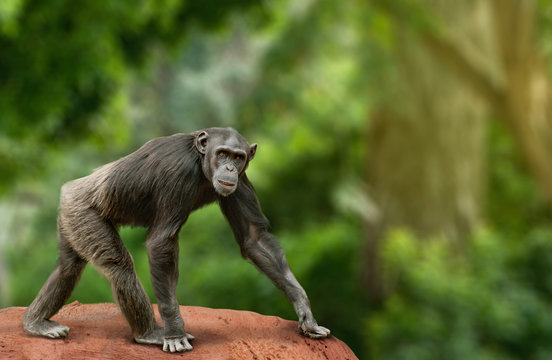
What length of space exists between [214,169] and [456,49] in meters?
7.67

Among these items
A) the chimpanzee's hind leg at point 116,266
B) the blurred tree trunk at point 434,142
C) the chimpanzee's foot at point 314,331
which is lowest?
the chimpanzee's hind leg at point 116,266

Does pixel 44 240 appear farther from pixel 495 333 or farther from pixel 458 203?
pixel 495 333

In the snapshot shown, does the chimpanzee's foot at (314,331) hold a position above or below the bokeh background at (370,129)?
below

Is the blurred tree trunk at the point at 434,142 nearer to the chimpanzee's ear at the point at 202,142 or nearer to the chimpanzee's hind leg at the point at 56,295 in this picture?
the chimpanzee's ear at the point at 202,142

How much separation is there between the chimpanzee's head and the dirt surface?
3.17 ft

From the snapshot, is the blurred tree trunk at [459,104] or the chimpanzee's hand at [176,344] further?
the blurred tree trunk at [459,104]

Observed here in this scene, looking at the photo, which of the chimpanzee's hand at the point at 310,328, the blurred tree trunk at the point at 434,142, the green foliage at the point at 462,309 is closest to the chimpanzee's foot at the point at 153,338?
the chimpanzee's hand at the point at 310,328

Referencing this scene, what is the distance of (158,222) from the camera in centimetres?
374

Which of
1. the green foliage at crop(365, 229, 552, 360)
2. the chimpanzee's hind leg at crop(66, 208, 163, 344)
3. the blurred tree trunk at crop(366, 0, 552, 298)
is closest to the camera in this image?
the chimpanzee's hind leg at crop(66, 208, 163, 344)

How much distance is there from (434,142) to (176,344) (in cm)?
845

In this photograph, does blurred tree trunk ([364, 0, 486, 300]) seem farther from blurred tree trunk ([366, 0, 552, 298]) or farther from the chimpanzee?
the chimpanzee

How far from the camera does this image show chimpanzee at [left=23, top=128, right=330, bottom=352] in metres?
3.67

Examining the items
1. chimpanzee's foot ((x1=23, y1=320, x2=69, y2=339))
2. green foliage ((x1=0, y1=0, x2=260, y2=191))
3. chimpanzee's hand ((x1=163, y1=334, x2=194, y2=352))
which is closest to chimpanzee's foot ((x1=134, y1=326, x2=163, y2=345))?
chimpanzee's hand ((x1=163, y1=334, x2=194, y2=352))

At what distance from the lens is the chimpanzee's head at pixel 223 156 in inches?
140
